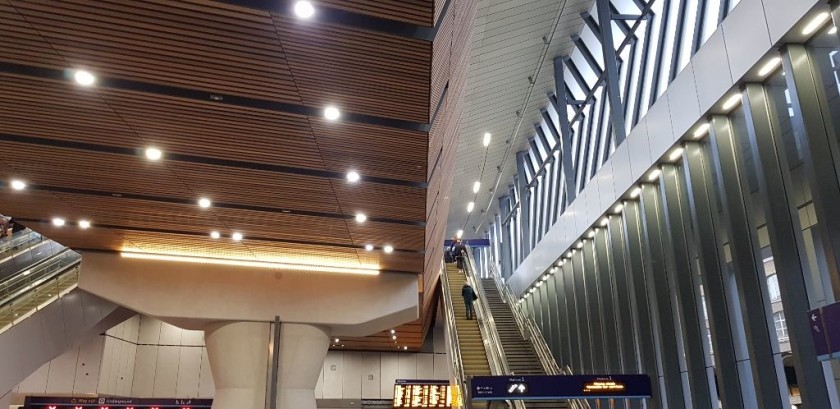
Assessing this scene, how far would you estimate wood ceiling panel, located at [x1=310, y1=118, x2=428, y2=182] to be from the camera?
8688 mm

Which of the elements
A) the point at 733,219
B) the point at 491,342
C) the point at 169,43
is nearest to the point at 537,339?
the point at 491,342

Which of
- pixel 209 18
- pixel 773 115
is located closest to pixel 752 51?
pixel 773 115

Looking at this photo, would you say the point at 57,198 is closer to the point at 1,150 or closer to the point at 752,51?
the point at 1,150

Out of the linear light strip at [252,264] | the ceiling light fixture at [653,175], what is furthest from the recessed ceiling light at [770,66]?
the linear light strip at [252,264]

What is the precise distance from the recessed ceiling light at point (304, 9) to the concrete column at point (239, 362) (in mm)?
11433

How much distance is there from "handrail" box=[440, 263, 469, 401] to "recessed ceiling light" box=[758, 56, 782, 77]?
8439 millimetres

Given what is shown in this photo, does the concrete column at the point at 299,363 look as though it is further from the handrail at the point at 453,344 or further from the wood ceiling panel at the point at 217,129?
the wood ceiling panel at the point at 217,129

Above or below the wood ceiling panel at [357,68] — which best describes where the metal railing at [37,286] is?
below

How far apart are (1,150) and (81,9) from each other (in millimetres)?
4300

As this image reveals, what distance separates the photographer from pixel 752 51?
8633mm

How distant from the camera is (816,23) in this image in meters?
7.67

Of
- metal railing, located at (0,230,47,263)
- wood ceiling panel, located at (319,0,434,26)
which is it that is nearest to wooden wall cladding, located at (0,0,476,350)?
wood ceiling panel, located at (319,0,434,26)

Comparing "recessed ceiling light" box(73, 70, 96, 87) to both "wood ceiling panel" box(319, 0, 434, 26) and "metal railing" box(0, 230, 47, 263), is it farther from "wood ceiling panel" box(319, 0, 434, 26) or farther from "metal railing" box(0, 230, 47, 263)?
"metal railing" box(0, 230, 47, 263)

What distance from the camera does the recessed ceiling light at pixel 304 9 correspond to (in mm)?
6043
